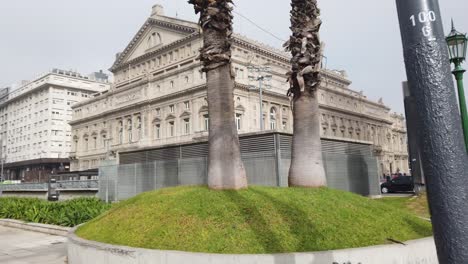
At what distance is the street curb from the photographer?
42.9ft

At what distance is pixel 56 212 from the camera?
15.3m

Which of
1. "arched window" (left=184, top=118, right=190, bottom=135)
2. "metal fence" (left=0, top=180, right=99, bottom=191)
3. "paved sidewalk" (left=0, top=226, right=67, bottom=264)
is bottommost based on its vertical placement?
"paved sidewalk" (left=0, top=226, right=67, bottom=264)

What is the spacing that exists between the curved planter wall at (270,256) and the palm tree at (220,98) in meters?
2.96

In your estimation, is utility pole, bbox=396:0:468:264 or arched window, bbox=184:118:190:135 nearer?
utility pole, bbox=396:0:468:264

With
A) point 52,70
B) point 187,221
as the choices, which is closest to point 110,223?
point 187,221

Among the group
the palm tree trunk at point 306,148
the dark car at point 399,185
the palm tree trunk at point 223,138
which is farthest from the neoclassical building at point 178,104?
the palm tree trunk at point 223,138

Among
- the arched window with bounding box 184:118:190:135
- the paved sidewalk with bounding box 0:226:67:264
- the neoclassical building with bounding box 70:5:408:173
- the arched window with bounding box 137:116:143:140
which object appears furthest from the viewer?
the arched window with bounding box 137:116:143:140

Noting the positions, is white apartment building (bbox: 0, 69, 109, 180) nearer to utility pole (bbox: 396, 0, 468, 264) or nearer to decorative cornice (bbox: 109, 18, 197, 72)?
decorative cornice (bbox: 109, 18, 197, 72)

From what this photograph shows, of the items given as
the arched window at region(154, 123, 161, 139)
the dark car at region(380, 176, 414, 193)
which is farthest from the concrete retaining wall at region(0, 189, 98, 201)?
the arched window at region(154, 123, 161, 139)

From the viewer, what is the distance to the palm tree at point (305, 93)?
32.6 feet

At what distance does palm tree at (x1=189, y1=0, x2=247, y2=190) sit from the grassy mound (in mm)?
533

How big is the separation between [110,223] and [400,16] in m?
7.79

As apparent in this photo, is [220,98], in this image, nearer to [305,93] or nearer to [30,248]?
[305,93]

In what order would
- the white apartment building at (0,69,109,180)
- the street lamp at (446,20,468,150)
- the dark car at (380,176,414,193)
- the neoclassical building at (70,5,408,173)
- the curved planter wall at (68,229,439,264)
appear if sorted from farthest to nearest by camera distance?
the white apartment building at (0,69,109,180), the neoclassical building at (70,5,408,173), the dark car at (380,176,414,193), the street lamp at (446,20,468,150), the curved planter wall at (68,229,439,264)
